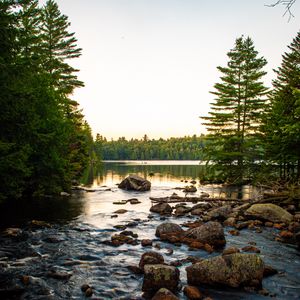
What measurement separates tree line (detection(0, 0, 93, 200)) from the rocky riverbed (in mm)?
3346

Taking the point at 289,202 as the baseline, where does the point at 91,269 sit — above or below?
below

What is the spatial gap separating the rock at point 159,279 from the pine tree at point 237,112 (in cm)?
2527

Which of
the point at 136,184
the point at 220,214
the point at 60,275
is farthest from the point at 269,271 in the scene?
the point at 136,184

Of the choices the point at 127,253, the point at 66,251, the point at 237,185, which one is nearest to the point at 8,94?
the point at 66,251

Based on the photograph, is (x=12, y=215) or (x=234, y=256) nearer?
(x=234, y=256)

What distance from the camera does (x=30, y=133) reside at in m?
13.6

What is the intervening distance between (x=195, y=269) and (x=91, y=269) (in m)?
2.97

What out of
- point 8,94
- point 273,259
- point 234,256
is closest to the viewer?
point 234,256

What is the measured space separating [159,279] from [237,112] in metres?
27.5

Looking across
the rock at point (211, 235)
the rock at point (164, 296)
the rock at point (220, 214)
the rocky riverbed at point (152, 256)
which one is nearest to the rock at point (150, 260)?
the rocky riverbed at point (152, 256)

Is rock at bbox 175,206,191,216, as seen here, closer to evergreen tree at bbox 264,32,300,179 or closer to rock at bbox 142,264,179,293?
evergreen tree at bbox 264,32,300,179

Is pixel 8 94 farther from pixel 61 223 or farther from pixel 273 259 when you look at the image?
pixel 273 259

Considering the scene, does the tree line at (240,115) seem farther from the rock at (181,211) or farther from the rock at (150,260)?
the rock at (150,260)

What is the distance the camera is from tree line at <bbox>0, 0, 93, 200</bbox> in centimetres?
1273
